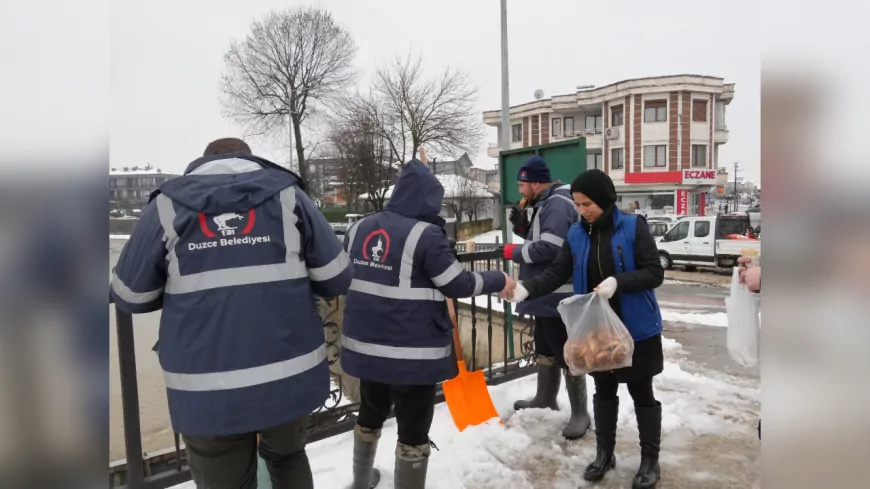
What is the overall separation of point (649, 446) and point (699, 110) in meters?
42.0

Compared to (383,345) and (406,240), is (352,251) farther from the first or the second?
(383,345)

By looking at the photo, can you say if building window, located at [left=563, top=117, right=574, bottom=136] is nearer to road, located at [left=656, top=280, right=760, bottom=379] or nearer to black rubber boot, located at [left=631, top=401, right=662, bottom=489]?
road, located at [left=656, top=280, right=760, bottom=379]

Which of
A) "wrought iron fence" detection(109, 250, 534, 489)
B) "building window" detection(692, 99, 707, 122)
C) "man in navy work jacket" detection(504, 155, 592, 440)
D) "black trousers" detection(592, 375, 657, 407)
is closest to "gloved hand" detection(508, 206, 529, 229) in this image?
"man in navy work jacket" detection(504, 155, 592, 440)

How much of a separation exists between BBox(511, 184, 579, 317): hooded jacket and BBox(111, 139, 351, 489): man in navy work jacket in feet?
6.65

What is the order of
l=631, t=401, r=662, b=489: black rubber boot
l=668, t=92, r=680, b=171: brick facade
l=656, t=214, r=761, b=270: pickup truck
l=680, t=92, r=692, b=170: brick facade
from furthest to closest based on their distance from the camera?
l=668, t=92, r=680, b=171: brick facade < l=680, t=92, r=692, b=170: brick facade < l=656, t=214, r=761, b=270: pickup truck < l=631, t=401, r=662, b=489: black rubber boot

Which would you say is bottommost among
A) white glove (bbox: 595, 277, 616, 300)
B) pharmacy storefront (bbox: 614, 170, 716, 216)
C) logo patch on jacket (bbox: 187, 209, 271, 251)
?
white glove (bbox: 595, 277, 616, 300)

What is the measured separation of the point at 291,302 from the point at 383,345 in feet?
2.30

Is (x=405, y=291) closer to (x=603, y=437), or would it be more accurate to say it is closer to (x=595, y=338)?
(x=595, y=338)

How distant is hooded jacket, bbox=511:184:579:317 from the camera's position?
3576 millimetres

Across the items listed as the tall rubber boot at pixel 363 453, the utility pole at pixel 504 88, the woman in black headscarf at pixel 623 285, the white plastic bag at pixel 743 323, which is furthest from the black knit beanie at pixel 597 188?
the utility pole at pixel 504 88

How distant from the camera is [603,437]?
10.3 ft

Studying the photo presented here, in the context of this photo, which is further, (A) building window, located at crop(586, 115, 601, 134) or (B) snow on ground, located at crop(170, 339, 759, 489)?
(A) building window, located at crop(586, 115, 601, 134)

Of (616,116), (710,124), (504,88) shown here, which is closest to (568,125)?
(616,116)

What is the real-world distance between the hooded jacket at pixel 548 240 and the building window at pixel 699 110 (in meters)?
40.3
